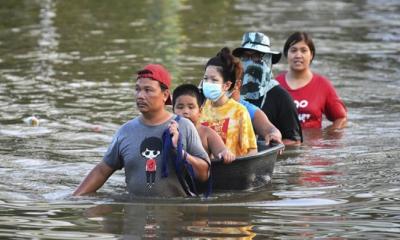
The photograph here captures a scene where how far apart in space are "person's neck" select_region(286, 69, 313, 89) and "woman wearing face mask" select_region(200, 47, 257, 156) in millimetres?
3821

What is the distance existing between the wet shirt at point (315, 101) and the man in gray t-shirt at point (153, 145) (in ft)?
16.3

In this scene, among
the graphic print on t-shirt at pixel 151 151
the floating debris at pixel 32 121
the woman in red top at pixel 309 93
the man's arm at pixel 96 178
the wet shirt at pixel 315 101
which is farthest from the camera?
the floating debris at pixel 32 121

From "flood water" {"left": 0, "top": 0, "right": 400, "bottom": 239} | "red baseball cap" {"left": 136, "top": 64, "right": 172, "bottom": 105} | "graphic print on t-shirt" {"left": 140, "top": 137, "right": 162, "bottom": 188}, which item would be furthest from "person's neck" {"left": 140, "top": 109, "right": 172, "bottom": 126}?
"flood water" {"left": 0, "top": 0, "right": 400, "bottom": 239}

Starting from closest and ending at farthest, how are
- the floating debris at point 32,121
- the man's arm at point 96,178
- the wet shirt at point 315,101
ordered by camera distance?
the man's arm at point 96,178, the wet shirt at point 315,101, the floating debris at point 32,121

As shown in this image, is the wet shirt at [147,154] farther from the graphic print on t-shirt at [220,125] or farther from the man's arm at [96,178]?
the graphic print on t-shirt at [220,125]

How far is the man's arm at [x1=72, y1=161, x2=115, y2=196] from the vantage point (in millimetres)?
9961

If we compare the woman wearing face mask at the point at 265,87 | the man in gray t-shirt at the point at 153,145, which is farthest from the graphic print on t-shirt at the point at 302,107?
the man in gray t-shirt at the point at 153,145

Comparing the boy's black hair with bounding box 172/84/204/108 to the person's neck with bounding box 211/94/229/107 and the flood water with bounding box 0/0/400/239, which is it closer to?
the person's neck with bounding box 211/94/229/107

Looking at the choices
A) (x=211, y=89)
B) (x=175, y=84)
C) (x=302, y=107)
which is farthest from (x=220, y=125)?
(x=175, y=84)

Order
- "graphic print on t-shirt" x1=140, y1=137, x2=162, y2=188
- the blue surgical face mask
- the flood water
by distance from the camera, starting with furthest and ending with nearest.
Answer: the blue surgical face mask → "graphic print on t-shirt" x1=140, y1=137, x2=162, y2=188 → the flood water

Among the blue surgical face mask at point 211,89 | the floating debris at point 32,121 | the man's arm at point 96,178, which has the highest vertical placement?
the blue surgical face mask at point 211,89

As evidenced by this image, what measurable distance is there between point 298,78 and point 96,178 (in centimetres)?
537

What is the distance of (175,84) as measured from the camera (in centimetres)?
1917

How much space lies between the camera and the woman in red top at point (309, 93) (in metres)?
14.5
